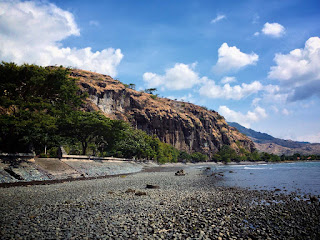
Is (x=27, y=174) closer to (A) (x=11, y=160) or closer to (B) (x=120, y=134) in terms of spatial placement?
(A) (x=11, y=160)

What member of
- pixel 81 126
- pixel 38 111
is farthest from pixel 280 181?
pixel 81 126

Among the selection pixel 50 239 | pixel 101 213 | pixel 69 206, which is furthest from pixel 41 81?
pixel 50 239

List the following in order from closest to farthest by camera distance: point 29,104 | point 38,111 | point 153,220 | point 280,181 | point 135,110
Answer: point 153,220 < point 29,104 < point 280,181 < point 38,111 < point 135,110

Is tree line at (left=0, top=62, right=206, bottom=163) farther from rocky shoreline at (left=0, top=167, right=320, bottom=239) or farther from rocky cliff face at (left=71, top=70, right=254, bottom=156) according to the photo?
rocky cliff face at (left=71, top=70, right=254, bottom=156)

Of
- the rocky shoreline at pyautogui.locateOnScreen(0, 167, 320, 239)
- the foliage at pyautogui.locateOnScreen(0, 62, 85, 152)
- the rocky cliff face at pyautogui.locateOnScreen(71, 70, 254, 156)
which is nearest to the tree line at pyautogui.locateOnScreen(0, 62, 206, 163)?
the foliage at pyautogui.locateOnScreen(0, 62, 85, 152)

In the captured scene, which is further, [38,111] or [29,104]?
[38,111]

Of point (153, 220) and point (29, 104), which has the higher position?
point (29, 104)

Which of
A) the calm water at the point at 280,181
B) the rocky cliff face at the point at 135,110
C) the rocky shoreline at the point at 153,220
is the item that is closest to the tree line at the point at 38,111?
the rocky shoreline at the point at 153,220

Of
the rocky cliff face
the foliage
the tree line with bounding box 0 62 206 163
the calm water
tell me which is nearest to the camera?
the calm water

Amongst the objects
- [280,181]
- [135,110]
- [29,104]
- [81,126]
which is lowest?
[280,181]

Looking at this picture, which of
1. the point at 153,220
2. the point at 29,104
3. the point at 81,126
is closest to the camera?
the point at 153,220

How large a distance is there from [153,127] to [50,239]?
525ft

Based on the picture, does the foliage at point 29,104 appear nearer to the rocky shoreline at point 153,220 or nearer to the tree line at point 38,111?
the tree line at point 38,111

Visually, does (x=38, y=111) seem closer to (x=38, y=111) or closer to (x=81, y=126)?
(x=38, y=111)
